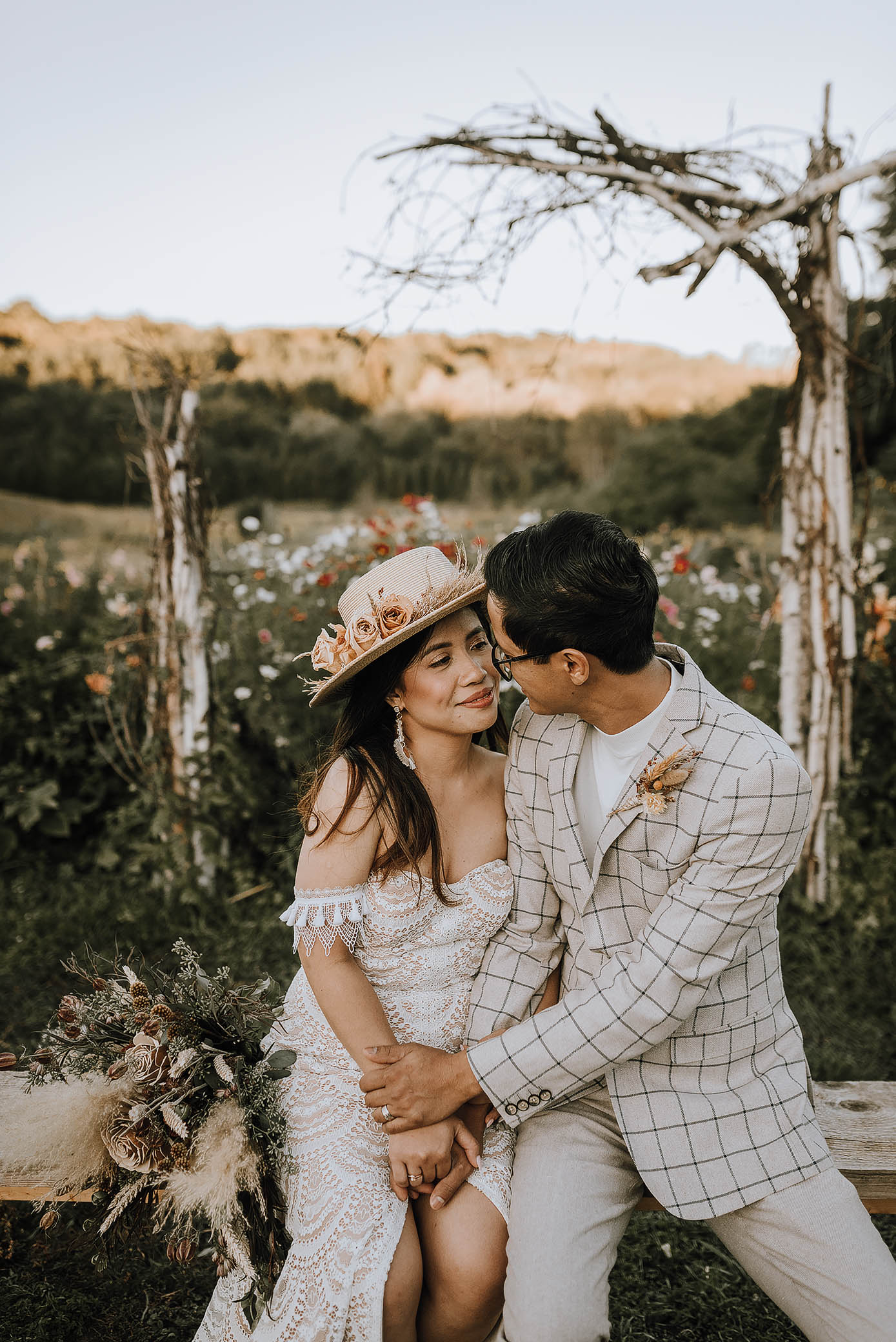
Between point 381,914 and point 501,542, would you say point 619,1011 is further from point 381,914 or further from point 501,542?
point 501,542

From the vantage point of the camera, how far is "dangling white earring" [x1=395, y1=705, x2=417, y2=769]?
7.63 feet

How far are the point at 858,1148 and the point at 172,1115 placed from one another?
151 cm

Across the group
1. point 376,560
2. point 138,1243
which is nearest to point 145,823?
point 376,560

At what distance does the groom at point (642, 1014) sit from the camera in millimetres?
1830

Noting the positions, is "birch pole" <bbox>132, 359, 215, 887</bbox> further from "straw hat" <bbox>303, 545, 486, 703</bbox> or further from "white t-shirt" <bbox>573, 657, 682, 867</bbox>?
"white t-shirt" <bbox>573, 657, 682, 867</bbox>

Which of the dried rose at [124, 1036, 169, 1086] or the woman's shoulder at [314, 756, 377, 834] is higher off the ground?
the woman's shoulder at [314, 756, 377, 834]

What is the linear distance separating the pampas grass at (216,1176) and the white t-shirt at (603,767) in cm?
92

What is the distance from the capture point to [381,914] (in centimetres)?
218

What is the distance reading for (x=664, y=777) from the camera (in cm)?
196

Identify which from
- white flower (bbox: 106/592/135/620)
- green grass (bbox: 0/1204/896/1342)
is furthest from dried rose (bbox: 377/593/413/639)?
white flower (bbox: 106/592/135/620)

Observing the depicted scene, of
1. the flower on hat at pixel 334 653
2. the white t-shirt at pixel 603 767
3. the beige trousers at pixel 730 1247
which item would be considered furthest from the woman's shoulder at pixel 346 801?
the beige trousers at pixel 730 1247

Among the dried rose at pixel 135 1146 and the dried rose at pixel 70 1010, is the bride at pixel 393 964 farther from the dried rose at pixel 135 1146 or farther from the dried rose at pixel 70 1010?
the dried rose at pixel 70 1010

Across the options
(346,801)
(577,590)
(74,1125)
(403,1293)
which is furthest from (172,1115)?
(577,590)

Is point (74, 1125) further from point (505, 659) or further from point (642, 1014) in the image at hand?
point (505, 659)
